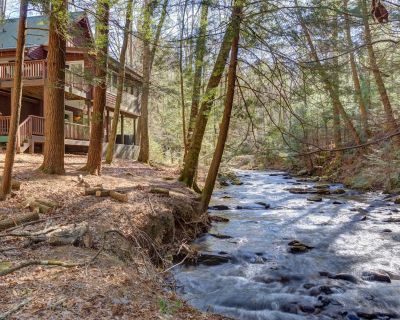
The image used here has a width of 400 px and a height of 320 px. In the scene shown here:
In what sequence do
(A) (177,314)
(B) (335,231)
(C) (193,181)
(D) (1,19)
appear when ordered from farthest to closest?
(C) (193,181) → (B) (335,231) → (D) (1,19) → (A) (177,314)

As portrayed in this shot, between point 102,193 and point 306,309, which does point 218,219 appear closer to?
point 102,193

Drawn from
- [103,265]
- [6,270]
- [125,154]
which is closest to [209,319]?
[103,265]

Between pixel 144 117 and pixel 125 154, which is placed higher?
pixel 144 117

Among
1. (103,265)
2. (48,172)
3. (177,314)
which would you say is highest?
(48,172)

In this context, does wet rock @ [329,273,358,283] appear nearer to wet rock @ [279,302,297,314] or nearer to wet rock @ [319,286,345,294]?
wet rock @ [319,286,345,294]

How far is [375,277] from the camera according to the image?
6500mm

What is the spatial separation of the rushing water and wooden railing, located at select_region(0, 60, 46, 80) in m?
11.6

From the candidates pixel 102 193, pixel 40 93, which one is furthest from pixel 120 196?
pixel 40 93

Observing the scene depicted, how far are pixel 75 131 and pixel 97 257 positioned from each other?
1680 cm

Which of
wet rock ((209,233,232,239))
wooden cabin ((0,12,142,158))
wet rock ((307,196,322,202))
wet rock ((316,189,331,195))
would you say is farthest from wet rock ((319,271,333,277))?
wet rock ((316,189,331,195))

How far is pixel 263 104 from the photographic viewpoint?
8961 mm

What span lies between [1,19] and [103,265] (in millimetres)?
5449

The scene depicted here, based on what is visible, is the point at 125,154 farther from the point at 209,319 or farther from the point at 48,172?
the point at 209,319

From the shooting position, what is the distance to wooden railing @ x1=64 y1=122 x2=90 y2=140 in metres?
19.7
